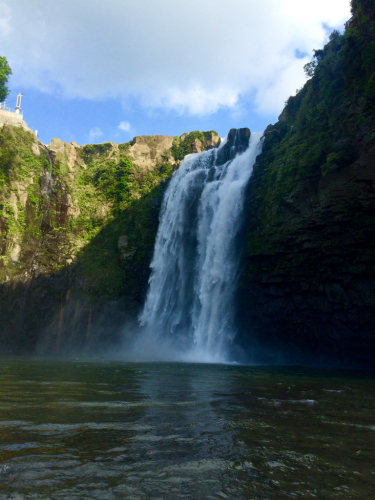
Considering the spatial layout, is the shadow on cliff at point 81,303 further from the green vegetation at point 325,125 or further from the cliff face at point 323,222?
the green vegetation at point 325,125

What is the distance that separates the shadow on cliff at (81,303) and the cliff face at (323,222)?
10.2m

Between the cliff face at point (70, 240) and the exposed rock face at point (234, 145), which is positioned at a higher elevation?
the exposed rock face at point (234, 145)

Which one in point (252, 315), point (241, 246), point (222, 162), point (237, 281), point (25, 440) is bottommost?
point (25, 440)

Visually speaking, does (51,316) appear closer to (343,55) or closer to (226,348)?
(226,348)

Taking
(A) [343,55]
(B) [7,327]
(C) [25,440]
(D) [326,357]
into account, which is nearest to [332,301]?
(D) [326,357]

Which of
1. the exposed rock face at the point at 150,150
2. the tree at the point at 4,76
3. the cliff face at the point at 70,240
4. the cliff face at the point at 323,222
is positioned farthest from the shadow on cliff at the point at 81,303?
the tree at the point at 4,76

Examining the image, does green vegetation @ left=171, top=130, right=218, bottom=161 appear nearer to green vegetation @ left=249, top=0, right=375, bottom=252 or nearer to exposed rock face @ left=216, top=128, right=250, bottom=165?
exposed rock face @ left=216, top=128, right=250, bottom=165

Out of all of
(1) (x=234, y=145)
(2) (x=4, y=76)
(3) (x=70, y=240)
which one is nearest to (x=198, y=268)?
(1) (x=234, y=145)

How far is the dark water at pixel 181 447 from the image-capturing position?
2.97 meters

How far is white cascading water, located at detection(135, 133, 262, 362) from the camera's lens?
2166 cm

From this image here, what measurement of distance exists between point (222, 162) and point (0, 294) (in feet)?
64.8

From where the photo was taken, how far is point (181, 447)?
4.00 meters

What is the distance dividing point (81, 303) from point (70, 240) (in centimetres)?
574

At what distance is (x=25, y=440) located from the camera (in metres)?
3.91
